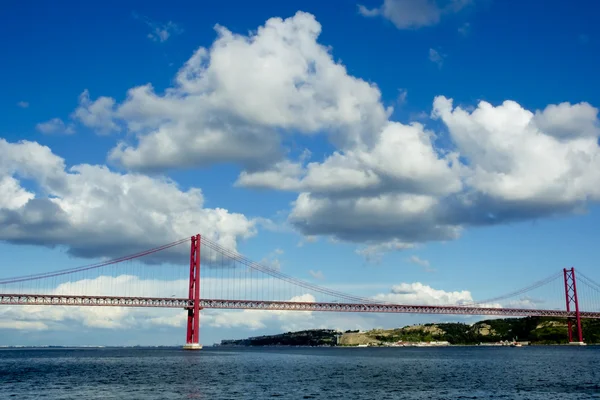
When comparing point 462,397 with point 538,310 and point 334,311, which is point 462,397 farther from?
point 538,310

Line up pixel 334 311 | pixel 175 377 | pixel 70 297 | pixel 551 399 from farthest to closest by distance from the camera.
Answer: pixel 334 311 → pixel 70 297 → pixel 175 377 → pixel 551 399

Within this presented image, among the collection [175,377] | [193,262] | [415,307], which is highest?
[193,262]

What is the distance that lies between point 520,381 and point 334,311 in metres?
78.4

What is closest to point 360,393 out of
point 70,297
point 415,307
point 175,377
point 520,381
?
point 520,381

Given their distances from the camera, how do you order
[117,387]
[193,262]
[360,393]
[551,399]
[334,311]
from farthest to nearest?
[334,311] < [193,262] < [117,387] < [360,393] < [551,399]

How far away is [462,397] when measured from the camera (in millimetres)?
40312

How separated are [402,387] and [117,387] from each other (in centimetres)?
2297

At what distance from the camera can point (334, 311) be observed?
129625mm

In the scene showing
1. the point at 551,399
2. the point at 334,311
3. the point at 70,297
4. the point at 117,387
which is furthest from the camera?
the point at 334,311

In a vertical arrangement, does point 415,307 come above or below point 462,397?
above

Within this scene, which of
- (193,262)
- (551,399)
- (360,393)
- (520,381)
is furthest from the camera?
(193,262)

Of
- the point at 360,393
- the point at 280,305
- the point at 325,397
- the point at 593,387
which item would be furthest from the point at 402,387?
the point at 280,305

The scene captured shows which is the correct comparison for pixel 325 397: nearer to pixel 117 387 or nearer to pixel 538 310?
pixel 117 387

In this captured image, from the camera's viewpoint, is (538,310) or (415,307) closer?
(415,307)
